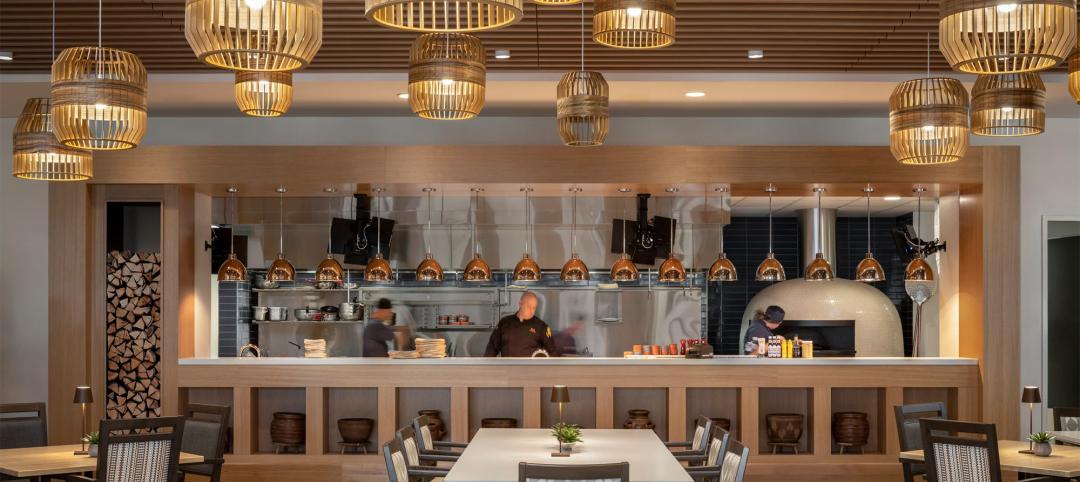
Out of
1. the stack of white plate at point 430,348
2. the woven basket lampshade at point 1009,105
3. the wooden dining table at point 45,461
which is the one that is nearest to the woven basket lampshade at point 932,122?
the woven basket lampshade at point 1009,105

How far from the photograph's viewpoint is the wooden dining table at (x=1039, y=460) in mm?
6000

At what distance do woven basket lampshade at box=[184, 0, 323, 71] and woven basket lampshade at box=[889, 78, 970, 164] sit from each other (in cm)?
336

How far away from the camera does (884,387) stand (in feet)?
30.8

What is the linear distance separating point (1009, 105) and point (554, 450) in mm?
3095

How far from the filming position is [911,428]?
725 centimetres

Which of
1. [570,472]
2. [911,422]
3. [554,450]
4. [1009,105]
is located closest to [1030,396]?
[911,422]

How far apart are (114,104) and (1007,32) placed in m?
3.11

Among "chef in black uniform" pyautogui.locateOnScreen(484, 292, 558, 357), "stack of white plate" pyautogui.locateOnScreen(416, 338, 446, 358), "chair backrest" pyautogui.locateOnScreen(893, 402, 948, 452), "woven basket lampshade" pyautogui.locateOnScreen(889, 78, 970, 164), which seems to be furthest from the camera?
"chef in black uniform" pyautogui.locateOnScreen(484, 292, 558, 357)

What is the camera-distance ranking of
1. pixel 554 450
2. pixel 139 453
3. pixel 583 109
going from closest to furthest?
pixel 583 109 < pixel 139 453 < pixel 554 450

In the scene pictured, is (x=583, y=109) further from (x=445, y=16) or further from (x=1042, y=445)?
(x=1042, y=445)

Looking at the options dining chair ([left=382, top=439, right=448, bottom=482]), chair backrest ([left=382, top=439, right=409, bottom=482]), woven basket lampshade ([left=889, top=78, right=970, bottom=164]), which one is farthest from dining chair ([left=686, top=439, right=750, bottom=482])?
woven basket lampshade ([left=889, top=78, right=970, bottom=164])

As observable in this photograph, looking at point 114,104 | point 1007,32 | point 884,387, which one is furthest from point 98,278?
point 1007,32

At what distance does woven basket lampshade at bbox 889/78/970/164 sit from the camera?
17.0 feet

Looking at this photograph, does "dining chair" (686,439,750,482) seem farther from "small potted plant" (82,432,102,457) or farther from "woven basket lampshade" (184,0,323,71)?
"woven basket lampshade" (184,0,323,71)
